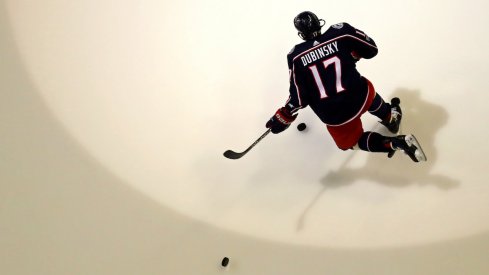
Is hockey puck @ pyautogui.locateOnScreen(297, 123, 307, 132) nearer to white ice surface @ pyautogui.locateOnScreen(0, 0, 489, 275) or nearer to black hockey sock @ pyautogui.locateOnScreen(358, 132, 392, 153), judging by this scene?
white ice surface @ pyautogui.locateOnScreen(0, 0, 489, 275)

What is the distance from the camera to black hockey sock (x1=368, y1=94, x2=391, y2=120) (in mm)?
2120

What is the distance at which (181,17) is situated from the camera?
2891mm

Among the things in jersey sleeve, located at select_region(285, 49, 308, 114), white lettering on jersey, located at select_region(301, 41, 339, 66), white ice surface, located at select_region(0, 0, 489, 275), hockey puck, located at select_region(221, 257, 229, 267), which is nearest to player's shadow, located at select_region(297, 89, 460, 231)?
white ice surface, located at select_region(0, 0, 489, 275)

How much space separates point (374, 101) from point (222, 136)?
871 millimetres

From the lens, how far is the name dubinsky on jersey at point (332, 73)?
1.93m

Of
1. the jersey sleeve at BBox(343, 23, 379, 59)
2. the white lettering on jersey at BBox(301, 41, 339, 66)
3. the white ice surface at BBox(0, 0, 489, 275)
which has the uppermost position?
the jersey sleeve at BBox(343, 23, 379, 59)

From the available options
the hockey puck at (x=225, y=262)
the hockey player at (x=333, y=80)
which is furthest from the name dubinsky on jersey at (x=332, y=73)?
the hockey puck at (x=225, y=262)

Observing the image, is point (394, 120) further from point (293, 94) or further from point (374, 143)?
point (293, 94)

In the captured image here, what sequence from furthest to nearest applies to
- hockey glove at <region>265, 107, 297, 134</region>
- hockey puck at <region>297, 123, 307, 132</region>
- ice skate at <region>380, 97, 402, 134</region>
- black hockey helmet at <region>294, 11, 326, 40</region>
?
1. hockey puck at <region>297, 123, 307, 132</region>
2. ice skate at <region>380, 97, 402, 134</region>
3. hockey glove at <region>265, 107, 297, 134</region>
4. black hockey helmet at <region>294, 11, 326, 40</region>

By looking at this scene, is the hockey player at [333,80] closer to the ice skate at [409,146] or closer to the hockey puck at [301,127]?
the ice skate at [409,146]

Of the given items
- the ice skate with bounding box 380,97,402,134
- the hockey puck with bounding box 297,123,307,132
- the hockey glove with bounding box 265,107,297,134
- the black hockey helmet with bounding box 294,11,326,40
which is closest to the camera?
the black hockey helmet with bounding box 294,11,326,40

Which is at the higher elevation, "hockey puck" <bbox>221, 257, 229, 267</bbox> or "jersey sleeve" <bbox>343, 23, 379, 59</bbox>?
"jersey sleeve" <bbox>343, 23, 379, 59</bbox>

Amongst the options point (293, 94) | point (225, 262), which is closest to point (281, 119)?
point (293, 94)

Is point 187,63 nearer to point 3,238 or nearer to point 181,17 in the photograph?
point 181,17
